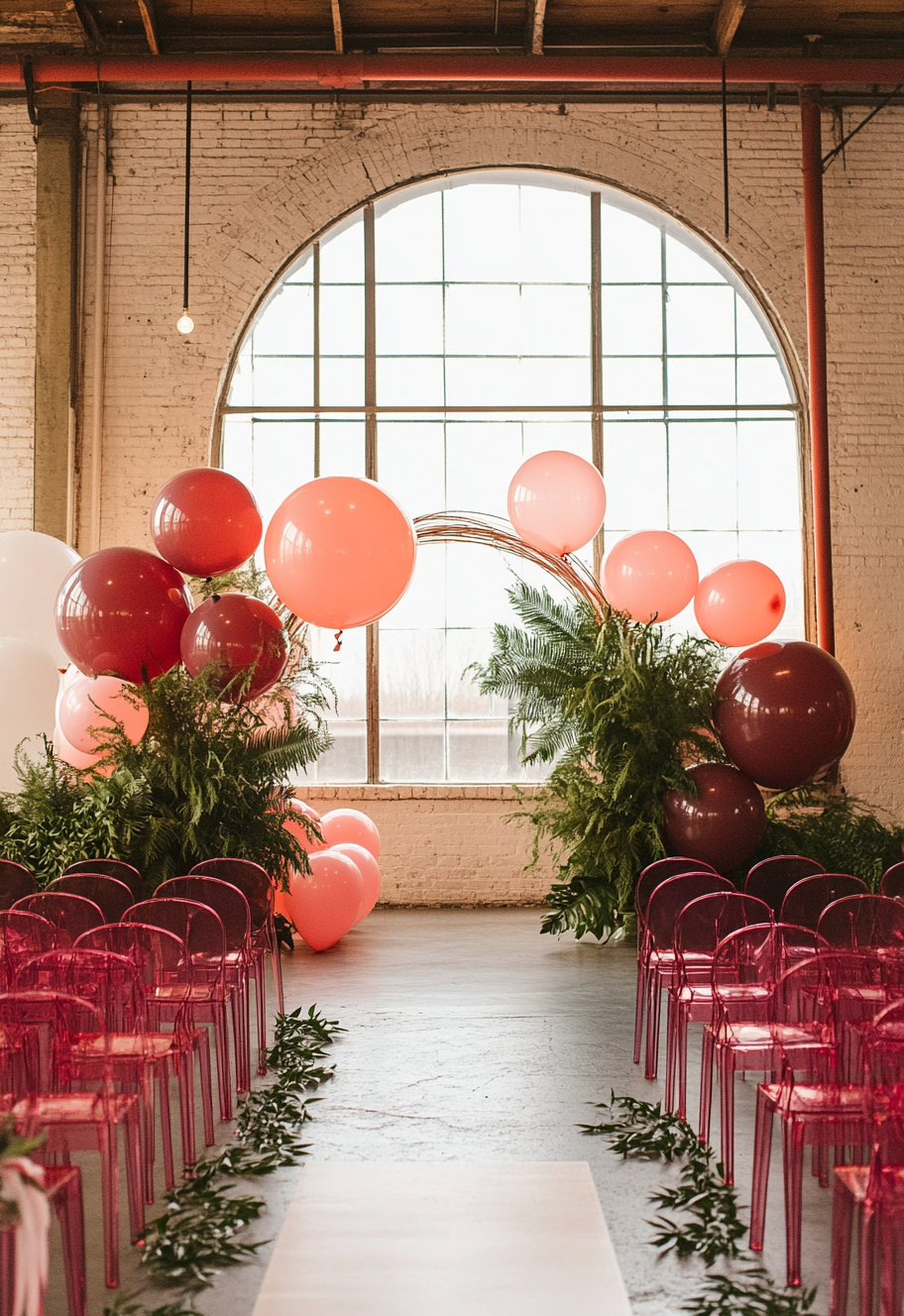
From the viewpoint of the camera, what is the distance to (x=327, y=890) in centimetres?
704

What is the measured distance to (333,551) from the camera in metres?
4.86

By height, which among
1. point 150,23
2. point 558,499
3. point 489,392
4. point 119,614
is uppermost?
point 150,23

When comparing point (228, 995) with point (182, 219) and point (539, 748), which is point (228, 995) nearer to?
point (539, 748)

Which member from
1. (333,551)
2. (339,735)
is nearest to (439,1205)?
(333,551)

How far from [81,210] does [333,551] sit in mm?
6249

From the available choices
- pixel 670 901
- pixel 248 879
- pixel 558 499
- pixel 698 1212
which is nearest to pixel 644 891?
pixel 670 901

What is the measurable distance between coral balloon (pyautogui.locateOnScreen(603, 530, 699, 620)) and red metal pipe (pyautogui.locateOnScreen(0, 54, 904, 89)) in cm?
412

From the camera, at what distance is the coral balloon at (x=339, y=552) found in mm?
4879

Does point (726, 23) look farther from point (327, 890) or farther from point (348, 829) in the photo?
point (327, 890)

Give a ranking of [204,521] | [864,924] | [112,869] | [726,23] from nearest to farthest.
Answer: [864,924]
[204,521]
[112,869]
[726,23]

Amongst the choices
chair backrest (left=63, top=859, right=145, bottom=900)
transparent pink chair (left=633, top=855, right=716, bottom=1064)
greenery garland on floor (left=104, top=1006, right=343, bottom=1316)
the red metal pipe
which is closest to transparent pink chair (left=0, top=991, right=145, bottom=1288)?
greenery garland on floor (left=104, top=1006, right=343, bottom=1316)

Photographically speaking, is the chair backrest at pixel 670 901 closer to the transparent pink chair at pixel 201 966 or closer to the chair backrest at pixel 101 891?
the transparent pink chair at pixel 201 966

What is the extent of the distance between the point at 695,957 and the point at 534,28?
7.55 meters

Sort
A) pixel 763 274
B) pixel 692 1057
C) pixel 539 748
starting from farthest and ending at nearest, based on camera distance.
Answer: pixel 763 274 → pixel 539 748 → pixel 692 1057
